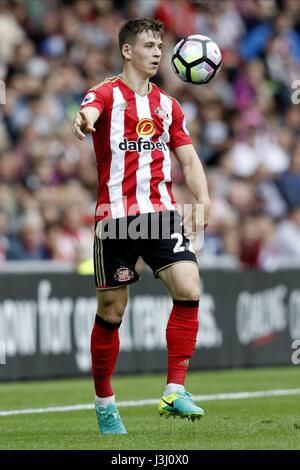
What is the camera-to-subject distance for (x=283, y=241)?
58.0 ft

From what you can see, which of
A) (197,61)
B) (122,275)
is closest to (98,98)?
(197,61)

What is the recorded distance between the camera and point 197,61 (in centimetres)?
833

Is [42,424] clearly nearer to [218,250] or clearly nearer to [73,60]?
[218,250]

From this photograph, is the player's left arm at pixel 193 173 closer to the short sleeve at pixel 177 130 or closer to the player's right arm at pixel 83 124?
the short sleeve at pixel 177 130

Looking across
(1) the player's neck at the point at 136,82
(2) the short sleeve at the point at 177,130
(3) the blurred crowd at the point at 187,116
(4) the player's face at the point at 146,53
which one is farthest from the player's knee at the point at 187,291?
(3) the blurred crowd at the point at 187,116

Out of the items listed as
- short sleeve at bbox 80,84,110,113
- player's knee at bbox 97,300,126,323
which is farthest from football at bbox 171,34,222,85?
player's knee at bbox 97,300,126,323

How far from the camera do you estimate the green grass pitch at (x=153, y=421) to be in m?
7.18

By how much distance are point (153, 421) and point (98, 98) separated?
2383 mm

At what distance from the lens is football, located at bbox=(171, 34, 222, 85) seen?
8336mm

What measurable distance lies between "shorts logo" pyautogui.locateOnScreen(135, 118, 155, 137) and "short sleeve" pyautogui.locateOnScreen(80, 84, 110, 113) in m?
0.26

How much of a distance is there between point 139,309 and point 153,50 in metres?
7.16

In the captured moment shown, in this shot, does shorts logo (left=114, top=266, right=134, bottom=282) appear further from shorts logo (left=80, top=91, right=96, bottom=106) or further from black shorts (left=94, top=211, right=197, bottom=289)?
shorts logo (left=80, top=91, right=96, bottom=106)
